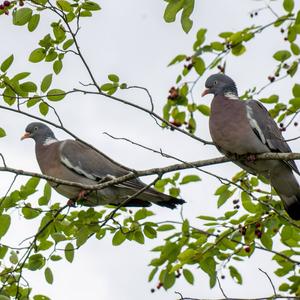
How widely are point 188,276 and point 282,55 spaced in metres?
1.32

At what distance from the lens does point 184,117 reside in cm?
421

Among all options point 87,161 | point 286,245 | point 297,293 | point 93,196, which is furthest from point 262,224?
point 87,161

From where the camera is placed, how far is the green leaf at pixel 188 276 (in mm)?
3756

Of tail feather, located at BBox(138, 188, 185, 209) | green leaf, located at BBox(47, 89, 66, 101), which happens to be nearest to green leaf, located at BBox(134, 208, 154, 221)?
tail feather, located at BBox(138, 188, 185, 209)

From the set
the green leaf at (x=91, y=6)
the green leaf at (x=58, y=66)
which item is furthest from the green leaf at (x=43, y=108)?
the green leaf at (x=91, y=6)

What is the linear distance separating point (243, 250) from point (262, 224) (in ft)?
0.69

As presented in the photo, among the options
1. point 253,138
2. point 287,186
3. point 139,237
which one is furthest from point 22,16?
point 287,186

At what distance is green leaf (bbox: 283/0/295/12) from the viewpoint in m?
3.97

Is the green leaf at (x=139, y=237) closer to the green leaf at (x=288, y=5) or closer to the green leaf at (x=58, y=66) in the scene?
the green leaf at (x=58, y=66)

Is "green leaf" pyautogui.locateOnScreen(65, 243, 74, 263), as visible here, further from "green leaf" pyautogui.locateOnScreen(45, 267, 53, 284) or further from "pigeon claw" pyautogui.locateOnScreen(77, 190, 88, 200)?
"pigeon claw" pyautogui.locateOnScreen(77, 190, 88, 200)

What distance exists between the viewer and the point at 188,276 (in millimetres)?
3766

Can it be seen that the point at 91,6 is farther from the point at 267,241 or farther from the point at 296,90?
the point at 267,241

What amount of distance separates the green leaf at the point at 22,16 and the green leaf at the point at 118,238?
128 centimetres

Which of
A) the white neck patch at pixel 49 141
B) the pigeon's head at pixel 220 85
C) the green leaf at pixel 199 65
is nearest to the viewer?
the green leaf at pixel 199 65
